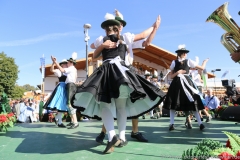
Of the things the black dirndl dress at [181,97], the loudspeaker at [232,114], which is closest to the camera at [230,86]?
the loudspeaker at [232,114]

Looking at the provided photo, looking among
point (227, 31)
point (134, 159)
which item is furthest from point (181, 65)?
point (134, 159)

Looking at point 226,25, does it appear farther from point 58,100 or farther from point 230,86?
point 230,86

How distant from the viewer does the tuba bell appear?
13.6ft

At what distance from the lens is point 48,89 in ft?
73.2

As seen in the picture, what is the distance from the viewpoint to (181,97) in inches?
173

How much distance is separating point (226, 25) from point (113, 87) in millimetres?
3100

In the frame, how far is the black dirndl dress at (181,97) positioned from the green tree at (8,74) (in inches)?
1422

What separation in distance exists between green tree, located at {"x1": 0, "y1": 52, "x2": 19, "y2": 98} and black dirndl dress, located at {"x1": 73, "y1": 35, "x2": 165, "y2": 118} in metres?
37.0

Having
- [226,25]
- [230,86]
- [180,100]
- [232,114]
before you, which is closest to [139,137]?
[180,100]

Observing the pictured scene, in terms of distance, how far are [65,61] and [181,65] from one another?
342 centimetres

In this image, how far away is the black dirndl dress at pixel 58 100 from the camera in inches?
209

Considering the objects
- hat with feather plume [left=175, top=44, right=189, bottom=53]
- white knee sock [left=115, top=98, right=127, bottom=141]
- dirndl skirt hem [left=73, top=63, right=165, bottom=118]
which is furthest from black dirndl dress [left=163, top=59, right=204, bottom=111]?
white knee sock [left=115, top=98, right=127, bottom=141]

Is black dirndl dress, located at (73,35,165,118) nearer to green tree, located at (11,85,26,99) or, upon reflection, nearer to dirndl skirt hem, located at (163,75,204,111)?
dirndl skirt hem, located at (163,75,204,111)

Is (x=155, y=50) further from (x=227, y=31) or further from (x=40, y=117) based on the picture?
(x=227, y=31)
